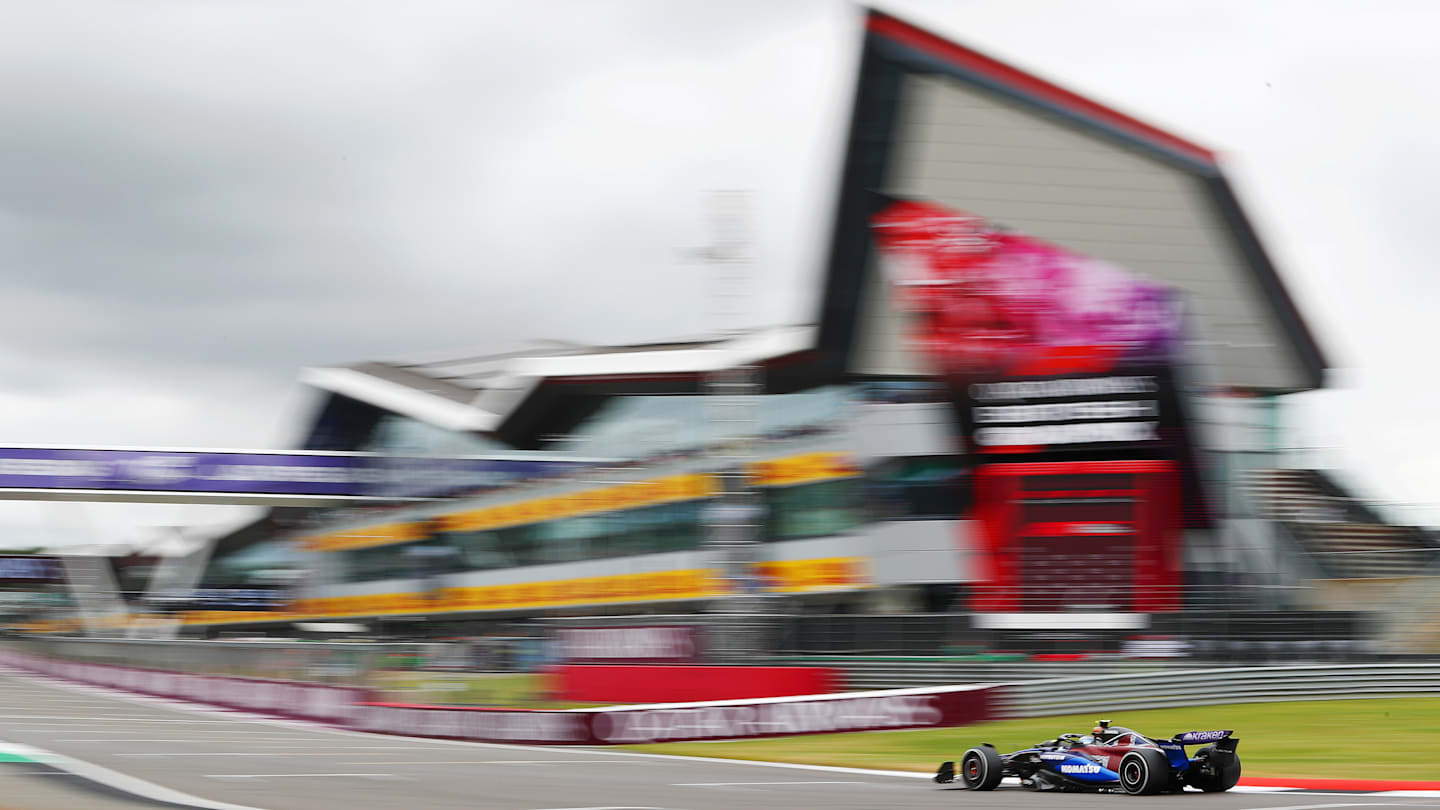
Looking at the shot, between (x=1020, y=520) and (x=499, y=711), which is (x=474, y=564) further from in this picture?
(x=499, y=711)

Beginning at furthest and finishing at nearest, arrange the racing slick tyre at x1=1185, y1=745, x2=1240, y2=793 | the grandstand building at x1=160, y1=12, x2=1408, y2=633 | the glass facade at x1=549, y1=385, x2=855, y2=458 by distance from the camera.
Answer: the glass facade at x1=549, y1=385, x2=855, y2=458 < the grandstand building at x1=160, y1=12, x2=1408, y2=633 < the racing slick tyre at x1=1185, y1=745, x2=1240, y2=793

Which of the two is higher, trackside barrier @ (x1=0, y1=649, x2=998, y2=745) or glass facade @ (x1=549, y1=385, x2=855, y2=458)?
glass facade @ (x1=549, y1=385, x2=855, y2=458)

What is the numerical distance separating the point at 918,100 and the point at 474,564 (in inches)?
1150

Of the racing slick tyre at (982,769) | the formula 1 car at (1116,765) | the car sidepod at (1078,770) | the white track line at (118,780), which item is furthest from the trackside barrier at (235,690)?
the car sidepod at (1078,770)

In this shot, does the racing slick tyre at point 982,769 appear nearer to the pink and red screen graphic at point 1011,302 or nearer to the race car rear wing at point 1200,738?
the race car rear wing at point 1200,738

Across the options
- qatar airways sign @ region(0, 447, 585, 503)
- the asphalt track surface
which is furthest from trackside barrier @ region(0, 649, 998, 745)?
qatar airways sign @ region(0, 447, 585, 503)

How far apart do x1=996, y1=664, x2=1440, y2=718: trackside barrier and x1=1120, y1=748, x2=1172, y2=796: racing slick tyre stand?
9.13 m

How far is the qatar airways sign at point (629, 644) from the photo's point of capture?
2612cm

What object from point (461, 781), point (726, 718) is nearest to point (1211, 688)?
point (726, 718)

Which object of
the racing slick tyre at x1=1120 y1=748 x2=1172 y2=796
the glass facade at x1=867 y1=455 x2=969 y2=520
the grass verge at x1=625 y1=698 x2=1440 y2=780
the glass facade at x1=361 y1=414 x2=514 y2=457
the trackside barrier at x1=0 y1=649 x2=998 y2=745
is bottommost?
the grass verge at x1=625 y1=698 x2=1440 y2=780

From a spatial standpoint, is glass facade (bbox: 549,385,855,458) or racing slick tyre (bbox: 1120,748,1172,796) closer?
racing slick tyre (bbox: 1120,748,1172,796)

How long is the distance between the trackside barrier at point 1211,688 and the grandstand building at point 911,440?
8.03 meters

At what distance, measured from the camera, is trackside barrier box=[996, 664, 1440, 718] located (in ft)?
68.4

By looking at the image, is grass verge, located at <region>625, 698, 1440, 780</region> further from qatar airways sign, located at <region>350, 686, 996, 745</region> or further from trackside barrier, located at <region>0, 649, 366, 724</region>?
trackside barrier, located at <region>0, 649, 366, 724</region>
